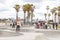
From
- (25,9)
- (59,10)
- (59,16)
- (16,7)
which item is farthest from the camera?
(59,16)

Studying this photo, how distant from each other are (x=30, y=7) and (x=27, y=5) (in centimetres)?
293

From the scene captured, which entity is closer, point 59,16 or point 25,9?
point 25,9

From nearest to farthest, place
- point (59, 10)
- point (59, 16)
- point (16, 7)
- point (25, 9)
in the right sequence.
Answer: point (25, 9) → point (16, 7) → point (59, 10) → point (59, 16)

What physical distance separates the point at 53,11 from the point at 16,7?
3231cm

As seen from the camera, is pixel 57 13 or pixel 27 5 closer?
pixel 27 5

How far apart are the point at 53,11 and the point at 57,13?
243 cm

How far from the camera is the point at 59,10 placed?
112m

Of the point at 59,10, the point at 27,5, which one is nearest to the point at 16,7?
the point at 27,5

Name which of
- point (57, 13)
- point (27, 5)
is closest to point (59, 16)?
point (57, 13)

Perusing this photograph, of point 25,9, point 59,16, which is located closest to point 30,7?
point 25,9

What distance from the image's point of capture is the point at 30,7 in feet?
284

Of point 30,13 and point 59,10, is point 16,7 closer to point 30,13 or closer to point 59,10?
point 30,13

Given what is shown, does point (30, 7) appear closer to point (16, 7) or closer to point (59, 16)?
point (16, 7)

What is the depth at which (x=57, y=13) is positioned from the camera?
11825cm
